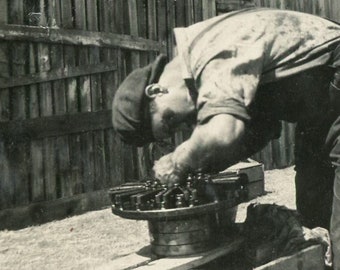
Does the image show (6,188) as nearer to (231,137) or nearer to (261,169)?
(261,169)

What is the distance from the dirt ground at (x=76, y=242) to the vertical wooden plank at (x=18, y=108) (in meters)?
0.44

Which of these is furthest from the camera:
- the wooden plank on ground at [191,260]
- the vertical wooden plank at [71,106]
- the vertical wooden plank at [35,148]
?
the vertical wooden plank at [71,106]

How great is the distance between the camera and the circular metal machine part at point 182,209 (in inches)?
118

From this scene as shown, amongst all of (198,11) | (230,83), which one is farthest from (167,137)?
(198,11)

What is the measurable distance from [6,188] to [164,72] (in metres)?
3.08

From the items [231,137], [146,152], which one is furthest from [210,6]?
[231,137]

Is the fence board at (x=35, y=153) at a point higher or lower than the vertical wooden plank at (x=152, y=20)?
lower

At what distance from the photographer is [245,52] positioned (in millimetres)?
2941

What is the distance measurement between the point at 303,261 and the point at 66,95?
3.66 m

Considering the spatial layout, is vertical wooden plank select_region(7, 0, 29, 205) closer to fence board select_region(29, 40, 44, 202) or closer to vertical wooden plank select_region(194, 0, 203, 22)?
fence board select_region(29, 40, 44, 202)

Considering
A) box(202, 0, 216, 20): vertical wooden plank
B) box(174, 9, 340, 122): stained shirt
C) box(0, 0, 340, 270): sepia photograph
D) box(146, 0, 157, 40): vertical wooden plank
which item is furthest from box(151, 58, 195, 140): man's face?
box(202, 0, 216, 20): vertical wooden plank

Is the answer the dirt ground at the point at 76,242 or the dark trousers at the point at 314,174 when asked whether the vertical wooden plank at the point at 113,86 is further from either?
the dark trousers at the point at 314,174

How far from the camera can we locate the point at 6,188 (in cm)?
583

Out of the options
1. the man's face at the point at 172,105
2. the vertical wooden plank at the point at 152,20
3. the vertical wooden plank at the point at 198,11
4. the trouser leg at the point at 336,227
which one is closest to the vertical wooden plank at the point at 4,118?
the vertical wooden plank at the point at 152,20
